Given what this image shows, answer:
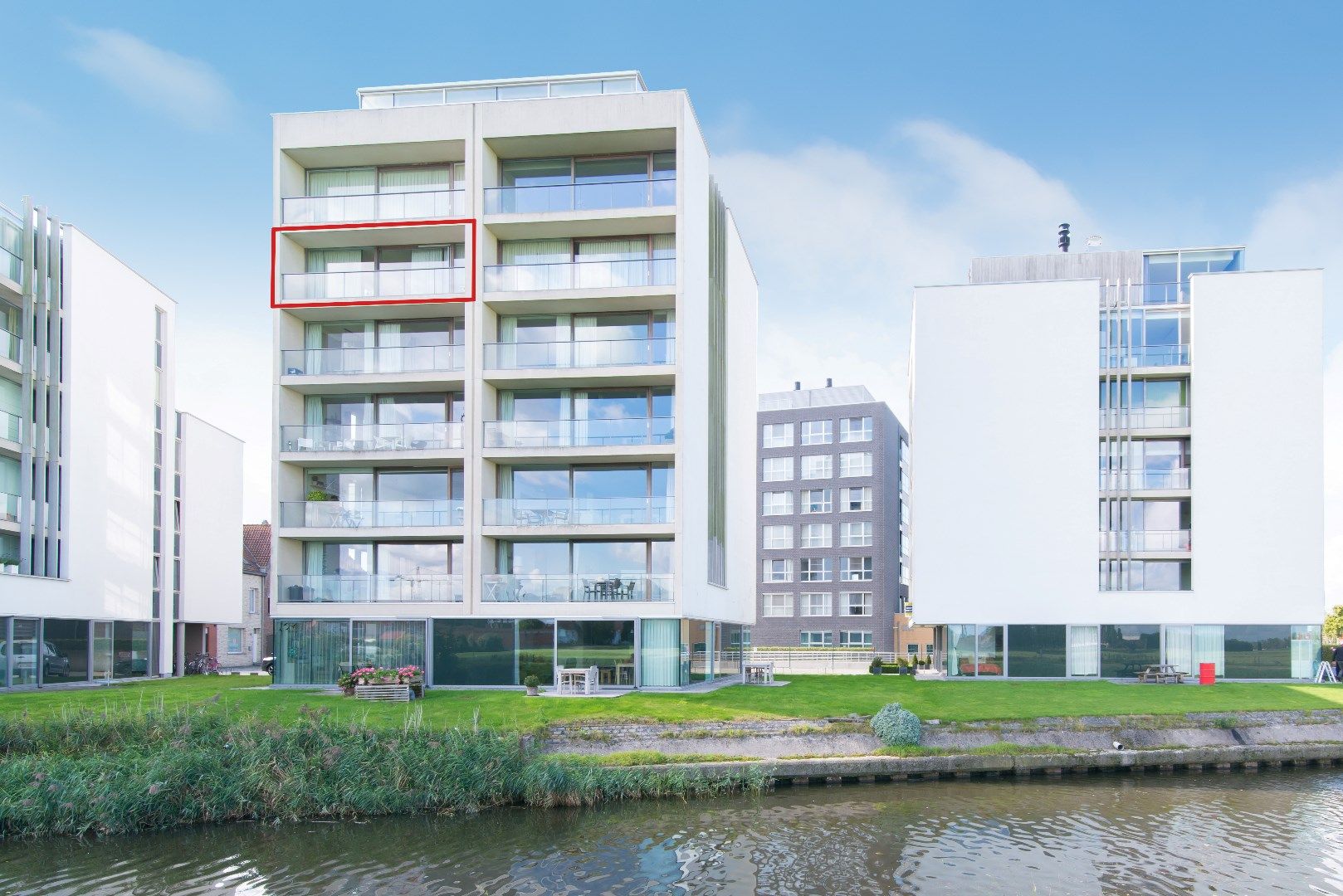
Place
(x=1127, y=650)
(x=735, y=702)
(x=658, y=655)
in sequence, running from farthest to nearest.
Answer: (x=1127, y=650) → (x=658, y=655) → (x=735, y=702)

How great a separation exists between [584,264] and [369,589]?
10.8m

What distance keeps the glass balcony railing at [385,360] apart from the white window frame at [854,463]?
42045 mm

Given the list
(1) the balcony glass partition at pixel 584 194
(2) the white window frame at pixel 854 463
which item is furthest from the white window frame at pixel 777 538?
(1) the balcony glass partition at pixel 584 194

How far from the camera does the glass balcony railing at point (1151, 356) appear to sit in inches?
1485

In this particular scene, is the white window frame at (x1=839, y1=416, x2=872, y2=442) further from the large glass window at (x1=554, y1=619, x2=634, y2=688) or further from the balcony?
the large glass window at (x1=554, y1=619, x2=634, y2=688)

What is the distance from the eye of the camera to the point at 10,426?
3259 centimetres

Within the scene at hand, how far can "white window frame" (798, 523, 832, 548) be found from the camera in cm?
6962

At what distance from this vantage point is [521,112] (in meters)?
30.8

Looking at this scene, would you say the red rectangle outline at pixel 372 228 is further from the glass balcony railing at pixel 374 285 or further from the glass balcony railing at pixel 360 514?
the glass balcony railing at pixel 360 514

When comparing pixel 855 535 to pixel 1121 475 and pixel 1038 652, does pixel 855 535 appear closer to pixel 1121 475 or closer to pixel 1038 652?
pixel 1121 475

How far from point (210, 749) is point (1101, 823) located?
47.7 ft

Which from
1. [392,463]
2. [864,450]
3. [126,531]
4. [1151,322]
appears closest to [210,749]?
[392,463]

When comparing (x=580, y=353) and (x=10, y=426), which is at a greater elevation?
(x=580, y=353)

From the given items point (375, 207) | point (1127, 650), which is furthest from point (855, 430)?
point (375, 207)
